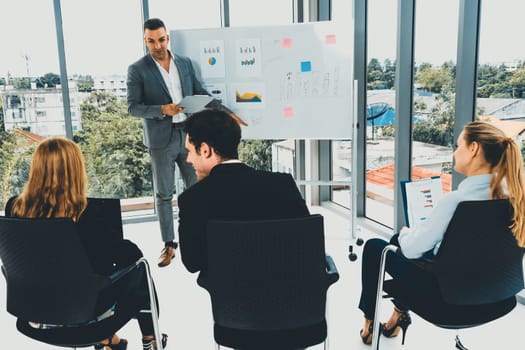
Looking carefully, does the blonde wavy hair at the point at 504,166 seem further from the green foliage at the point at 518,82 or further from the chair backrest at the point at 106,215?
the chair backrest at the point at 106,215

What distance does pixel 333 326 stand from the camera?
2.58m

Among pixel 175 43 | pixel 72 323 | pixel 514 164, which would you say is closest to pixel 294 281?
pixel 72 323

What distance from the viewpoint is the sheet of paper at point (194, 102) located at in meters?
3.50

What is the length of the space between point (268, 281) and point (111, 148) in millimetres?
3510

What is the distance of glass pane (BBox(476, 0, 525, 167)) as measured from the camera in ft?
8.99

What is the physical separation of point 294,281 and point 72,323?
0.83 m

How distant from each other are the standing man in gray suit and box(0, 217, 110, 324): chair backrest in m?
1.90

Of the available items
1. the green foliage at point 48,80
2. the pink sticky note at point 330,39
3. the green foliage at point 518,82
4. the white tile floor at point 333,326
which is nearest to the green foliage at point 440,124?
the green foliage at point 518,82

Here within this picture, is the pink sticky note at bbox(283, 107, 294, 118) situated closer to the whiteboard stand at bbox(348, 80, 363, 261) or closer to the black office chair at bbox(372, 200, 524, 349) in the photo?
the whiteboard stand at bbox(348, 80, 363, 261)

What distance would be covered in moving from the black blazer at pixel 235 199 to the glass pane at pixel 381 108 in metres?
2.56

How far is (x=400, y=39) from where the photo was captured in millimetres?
3516

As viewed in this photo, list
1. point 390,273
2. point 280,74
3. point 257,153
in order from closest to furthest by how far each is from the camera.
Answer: point 390,273
point 280,74
point 257,153

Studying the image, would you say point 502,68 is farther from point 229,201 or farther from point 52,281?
point 52,281

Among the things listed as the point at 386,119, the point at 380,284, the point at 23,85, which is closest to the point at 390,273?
the point at 380,284
